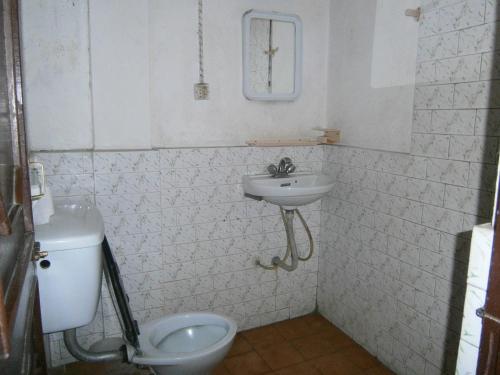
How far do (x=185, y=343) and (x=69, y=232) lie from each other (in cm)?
76

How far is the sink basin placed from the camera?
1.99 m

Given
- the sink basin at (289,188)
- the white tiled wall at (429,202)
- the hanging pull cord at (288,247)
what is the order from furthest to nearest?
the hanging pull cord at (288,247) → the sink basin at (289,188) → the white tiled wall at (429,202)

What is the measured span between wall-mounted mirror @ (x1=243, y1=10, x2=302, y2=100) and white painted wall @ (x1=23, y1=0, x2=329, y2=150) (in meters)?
0.05

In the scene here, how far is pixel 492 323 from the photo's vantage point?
562 millimetres

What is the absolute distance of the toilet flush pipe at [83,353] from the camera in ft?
5.32

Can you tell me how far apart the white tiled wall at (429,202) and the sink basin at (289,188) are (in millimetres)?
187

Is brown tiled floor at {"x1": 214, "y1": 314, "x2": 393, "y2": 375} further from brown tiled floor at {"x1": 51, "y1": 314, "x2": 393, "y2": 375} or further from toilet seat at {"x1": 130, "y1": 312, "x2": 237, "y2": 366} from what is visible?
toilet seat at {"x1": 130, "y1": 312, "x2": 237, "y2": 366}

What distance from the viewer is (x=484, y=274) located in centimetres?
58

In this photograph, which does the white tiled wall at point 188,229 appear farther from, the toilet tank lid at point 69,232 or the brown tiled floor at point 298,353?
the toilet tank lid at point 69,232

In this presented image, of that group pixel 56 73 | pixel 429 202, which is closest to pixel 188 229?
pixel 56 73

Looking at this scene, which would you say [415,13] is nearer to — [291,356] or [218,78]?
[218,78]

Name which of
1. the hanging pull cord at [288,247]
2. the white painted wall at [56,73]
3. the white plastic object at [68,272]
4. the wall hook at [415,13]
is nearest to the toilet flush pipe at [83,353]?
the white plastic object at [68,272]

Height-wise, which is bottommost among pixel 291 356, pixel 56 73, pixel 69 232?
pixel 291 356

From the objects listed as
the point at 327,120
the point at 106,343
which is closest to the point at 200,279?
the point at 106,343
